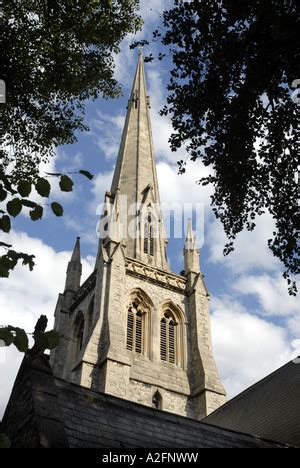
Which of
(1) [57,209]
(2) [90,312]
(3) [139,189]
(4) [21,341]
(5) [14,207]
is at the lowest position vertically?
(4) [21,341]

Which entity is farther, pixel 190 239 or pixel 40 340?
pixel 190 239

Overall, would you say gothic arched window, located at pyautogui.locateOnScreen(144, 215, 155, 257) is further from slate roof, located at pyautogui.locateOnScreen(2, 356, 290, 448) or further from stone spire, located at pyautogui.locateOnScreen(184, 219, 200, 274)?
slate roof, located at pyautogui.locateOnScreen(2, 356, 290, 448)

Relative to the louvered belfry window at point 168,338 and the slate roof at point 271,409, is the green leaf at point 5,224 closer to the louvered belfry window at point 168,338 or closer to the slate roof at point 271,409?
the slate roof at point 271,409

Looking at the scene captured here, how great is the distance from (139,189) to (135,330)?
427 inches

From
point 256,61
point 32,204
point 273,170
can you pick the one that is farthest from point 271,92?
point 32,204

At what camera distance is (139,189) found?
3434 centimetres

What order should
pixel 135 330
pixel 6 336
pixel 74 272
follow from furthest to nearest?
pixel 74 272 < pixel 135 330 < pixel 6 336

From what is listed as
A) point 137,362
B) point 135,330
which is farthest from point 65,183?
point 135,330

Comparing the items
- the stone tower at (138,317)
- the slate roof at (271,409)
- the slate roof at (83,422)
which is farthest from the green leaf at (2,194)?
the stone tower at (138,317)

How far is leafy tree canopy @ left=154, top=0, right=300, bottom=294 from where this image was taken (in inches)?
321

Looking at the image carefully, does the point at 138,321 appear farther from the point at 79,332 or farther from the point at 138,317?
the point at 79,332

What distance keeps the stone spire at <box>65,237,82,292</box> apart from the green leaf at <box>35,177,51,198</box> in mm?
27989

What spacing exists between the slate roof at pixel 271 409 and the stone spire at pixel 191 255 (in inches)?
556

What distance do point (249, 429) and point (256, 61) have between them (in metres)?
9.55
